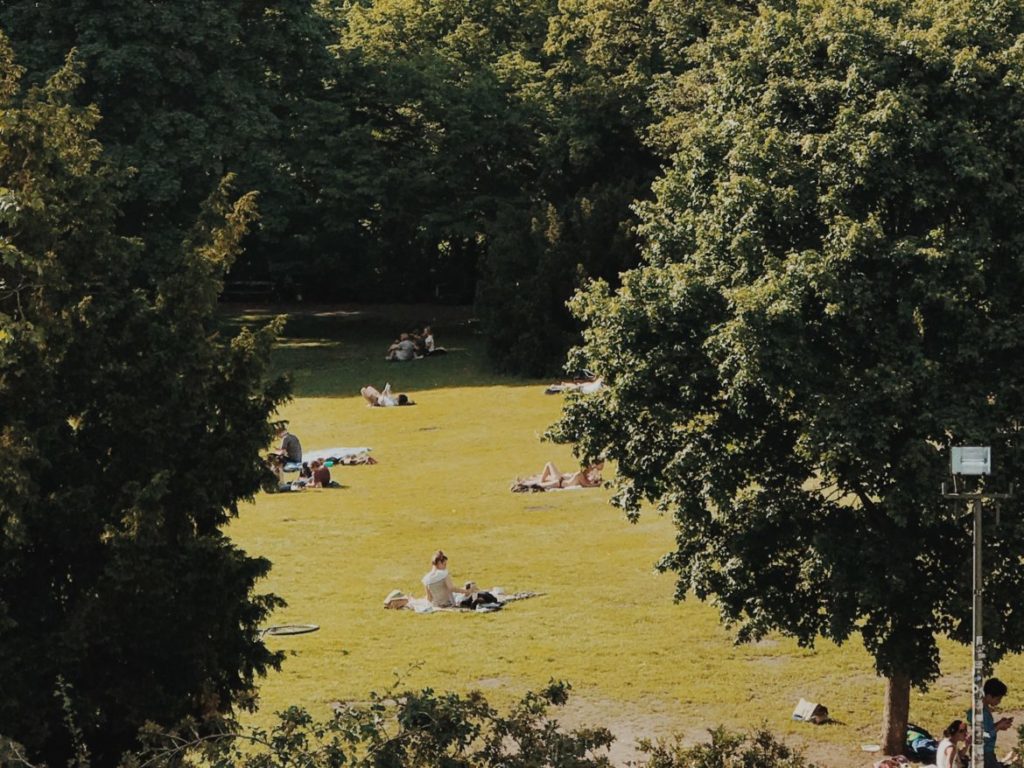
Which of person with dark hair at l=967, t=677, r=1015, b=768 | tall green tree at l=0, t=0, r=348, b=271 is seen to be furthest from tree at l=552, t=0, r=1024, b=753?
tall green tree at l=0, t=0, r=348, b=271

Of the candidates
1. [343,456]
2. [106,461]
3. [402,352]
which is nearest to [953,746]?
[106,461]

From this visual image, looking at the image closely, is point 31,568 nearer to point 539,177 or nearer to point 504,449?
point 504,449

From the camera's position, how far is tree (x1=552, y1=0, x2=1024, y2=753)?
1667 cm

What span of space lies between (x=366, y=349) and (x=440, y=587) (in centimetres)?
2886

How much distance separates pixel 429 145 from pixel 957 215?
3750cm

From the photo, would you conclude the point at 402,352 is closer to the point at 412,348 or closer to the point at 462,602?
the point at 412,348

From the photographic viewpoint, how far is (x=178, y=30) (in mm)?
46281

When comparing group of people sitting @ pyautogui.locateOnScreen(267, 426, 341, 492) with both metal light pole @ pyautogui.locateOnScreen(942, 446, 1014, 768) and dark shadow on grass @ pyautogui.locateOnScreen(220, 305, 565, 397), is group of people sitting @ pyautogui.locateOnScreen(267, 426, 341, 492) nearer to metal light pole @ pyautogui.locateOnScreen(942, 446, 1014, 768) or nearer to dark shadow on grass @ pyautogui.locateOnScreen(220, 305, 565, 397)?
dark shadow on grass @ pyautogui.locateOnScreen(220, 305, 565, 397)

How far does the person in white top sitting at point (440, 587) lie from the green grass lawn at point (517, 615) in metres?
0.39

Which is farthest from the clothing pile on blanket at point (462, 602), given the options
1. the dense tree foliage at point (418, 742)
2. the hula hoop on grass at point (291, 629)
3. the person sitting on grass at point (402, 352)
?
the person sitting on grass at point (402, 352)

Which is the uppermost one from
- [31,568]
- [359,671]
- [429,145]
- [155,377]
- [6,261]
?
[429,145]

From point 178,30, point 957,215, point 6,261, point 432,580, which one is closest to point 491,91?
point 178,30

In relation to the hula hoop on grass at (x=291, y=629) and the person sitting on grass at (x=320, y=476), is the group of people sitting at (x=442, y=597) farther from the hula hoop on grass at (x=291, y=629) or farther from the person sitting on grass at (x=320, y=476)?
the person sitting on grass at (x=320, y=476)

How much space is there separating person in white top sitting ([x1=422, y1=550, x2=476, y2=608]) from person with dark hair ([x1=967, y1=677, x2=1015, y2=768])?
868cm
